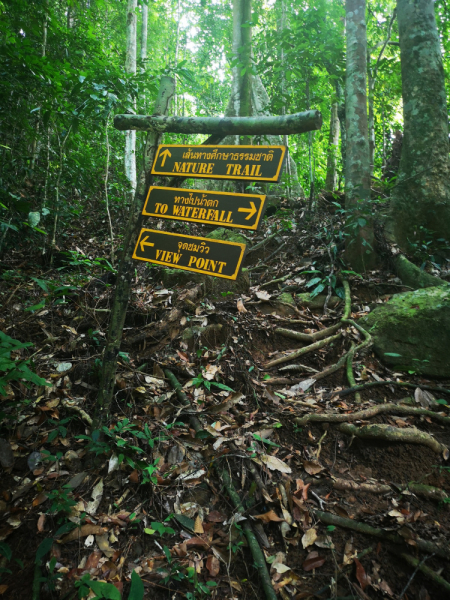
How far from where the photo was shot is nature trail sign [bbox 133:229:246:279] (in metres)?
2.13

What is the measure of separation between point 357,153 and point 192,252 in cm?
412

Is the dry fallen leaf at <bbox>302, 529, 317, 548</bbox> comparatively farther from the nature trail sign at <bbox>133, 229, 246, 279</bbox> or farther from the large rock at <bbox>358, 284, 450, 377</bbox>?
the large rock at <bbox>358, 284, 450, 377</bbox>

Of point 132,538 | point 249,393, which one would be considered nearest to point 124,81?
point 249,393

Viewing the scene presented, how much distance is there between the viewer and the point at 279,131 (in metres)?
2.11

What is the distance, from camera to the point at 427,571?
6.50ft

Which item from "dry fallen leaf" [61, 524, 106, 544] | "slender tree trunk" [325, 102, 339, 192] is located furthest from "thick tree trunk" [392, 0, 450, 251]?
"dry fallen leaf" [61, 524, 106, 544]

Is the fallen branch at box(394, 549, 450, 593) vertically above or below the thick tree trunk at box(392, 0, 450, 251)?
below

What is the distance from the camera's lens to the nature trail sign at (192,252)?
2129mm

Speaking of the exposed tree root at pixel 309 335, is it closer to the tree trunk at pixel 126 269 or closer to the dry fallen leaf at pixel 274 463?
the dry fallen leaf at pixel 274 463

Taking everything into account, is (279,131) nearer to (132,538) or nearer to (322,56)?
(132,538)

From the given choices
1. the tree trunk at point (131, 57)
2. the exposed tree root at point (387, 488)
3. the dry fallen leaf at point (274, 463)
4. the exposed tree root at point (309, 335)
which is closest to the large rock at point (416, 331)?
the exposed tree root at point (309, 335)

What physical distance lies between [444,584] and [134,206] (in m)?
3.04

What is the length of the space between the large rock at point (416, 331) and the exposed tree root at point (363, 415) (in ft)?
2.04

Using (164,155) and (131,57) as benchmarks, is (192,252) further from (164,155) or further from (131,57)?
(131,57)
